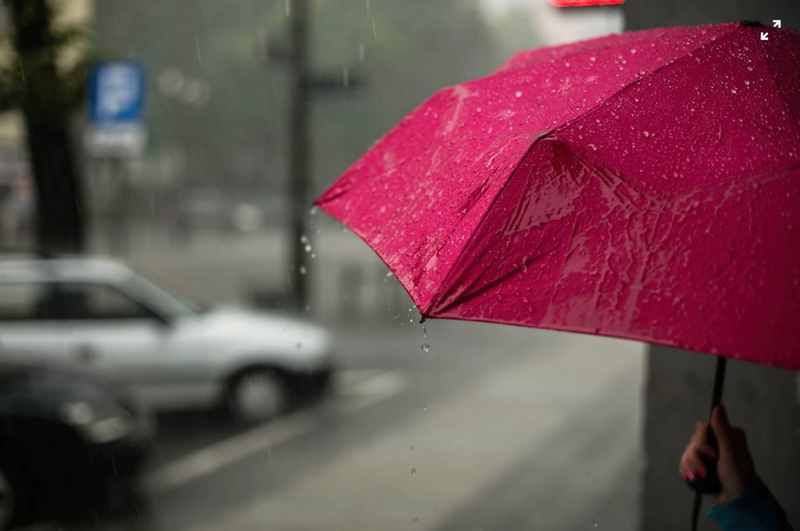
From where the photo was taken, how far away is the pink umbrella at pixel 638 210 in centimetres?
161

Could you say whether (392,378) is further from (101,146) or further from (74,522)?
(74,522)

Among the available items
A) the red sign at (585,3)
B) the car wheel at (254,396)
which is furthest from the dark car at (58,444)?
the red sign at (585,3)

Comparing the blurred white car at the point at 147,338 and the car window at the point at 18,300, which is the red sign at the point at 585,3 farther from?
the car window at the point at 18,300

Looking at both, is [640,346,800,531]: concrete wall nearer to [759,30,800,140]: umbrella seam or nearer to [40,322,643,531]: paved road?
[759,30,800,140]: umbrella seam

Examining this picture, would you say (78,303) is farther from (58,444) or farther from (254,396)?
(58,444)

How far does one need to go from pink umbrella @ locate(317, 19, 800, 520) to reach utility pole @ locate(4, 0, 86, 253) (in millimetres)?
7760

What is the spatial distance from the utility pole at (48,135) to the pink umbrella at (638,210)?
776 centimetres

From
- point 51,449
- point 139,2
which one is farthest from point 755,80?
point 139,2

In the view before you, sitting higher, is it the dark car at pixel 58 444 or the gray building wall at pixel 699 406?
the gray building wall at pixel 699 406

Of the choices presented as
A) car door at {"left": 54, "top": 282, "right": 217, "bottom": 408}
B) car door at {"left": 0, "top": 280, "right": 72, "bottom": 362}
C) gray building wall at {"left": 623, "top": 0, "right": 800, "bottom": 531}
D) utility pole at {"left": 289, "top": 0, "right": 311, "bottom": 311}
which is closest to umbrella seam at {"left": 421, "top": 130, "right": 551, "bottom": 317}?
gray building wall at {"left": 623, "top": 0, "right": 800, "bottom": 531}

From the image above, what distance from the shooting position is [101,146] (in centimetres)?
1146

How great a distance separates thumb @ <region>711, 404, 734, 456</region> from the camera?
6.30ft

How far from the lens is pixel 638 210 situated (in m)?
1.74

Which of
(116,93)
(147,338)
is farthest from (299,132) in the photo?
(147,338)
